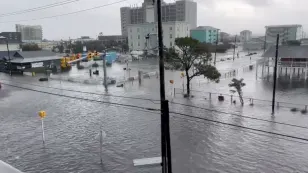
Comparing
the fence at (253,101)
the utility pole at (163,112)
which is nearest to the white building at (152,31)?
the fence at (253,101)

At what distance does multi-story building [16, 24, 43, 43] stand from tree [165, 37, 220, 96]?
515 feet

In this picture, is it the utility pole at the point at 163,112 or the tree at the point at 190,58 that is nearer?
the utility pole at the point at 163,112

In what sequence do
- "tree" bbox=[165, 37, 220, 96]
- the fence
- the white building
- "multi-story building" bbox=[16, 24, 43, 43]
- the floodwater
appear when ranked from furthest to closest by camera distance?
"multi-story building" bbox=[16, 24, 43, 43], the white building, "tree" bbox=[165, 37, 220, 96], the fence, the floodwater

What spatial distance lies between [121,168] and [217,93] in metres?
14.7

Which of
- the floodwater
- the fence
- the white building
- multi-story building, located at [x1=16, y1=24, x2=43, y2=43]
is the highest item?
multi-story building, located at [x1=16, y1=24, x2=43, y2=43]

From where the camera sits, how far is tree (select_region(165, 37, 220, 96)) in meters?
22.7

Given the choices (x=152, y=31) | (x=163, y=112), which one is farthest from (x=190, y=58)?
(x=152, y=31)

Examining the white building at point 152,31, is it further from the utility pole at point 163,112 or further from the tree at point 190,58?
the utility pole at point 163,112

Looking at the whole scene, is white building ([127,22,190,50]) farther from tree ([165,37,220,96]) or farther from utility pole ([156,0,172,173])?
utility pole ([156,0,172,173])

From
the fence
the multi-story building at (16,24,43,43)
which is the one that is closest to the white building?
the fence

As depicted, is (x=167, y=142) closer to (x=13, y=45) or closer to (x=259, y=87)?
(x=259, y=87)

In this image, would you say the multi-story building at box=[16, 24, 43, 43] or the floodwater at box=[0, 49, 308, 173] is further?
the multi-story building at box=[16, 24, 43, 43]

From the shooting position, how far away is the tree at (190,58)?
22734 mm

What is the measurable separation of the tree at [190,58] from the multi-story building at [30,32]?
157045mm
